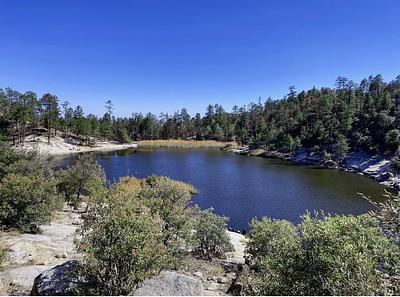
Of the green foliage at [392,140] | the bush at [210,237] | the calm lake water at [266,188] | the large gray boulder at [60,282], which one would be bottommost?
the calm lake water at [266,188]

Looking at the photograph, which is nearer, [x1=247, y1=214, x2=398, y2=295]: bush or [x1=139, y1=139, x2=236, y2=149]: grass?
[x1=247, y1=214, x2=398, y2=295]: bush

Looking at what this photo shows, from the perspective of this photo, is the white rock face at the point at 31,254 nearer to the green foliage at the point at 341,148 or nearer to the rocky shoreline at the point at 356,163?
the rocky shoreline at the point at 356,163

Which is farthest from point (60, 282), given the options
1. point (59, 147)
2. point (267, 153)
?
point (59, 147)

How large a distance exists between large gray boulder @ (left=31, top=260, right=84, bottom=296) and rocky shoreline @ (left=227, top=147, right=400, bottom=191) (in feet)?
201

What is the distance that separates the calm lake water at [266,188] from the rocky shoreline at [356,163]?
329 centimetres

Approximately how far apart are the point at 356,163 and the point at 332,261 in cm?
8678

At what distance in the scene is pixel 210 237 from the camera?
895 inches

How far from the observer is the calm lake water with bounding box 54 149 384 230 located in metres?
43.4

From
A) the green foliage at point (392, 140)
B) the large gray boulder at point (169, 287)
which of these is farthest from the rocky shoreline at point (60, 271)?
the green foliage at point (392, 140)

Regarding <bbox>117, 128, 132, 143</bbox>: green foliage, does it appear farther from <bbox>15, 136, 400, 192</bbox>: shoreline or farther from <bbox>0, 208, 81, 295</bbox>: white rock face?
<bbox>0, 208, 81, 295</bbox>: white rock face

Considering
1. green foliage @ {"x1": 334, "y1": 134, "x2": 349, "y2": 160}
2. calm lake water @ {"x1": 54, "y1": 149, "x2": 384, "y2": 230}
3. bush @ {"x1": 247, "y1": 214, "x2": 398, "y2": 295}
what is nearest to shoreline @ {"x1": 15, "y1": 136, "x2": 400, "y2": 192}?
green foliage @ {"x1": 334, "y1": 134, "x2": 349, "y2": 160}

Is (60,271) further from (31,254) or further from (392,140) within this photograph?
(392,140)

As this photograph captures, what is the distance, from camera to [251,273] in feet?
59.0

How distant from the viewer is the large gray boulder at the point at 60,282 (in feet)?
36.2
